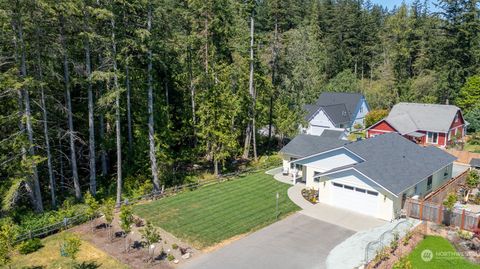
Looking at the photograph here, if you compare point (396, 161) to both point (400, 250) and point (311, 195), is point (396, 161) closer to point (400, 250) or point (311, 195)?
point (311, 195)

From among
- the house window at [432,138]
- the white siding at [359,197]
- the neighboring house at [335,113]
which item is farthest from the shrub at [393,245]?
the neighboring house at [335,113]

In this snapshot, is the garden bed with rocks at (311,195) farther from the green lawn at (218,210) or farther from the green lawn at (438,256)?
the green lawn at (438,256)

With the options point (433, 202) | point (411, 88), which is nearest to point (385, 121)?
point (411, 88)

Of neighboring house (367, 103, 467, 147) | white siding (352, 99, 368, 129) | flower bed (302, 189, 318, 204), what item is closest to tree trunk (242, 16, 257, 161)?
flower bed (302, 189, 318, 204)

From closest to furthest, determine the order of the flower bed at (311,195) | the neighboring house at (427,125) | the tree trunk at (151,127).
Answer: the tree trunk at (151,127) < the flower bed at (311,195) < the neighboring house at (427,125)

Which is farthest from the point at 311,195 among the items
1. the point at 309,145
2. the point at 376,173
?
the point at 309,145

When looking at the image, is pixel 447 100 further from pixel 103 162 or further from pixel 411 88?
pixel 103 162
